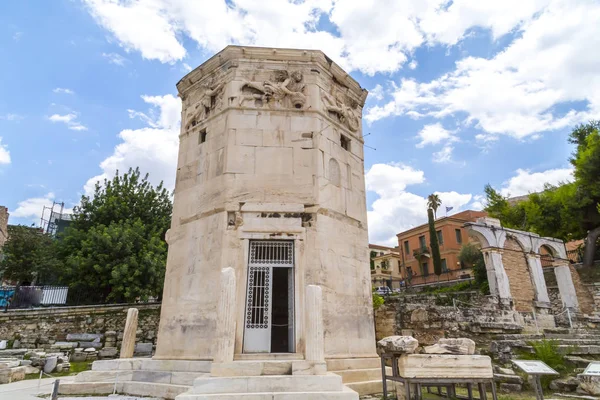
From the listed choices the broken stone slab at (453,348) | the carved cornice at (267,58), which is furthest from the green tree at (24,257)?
the broken stone slab at (453,348)

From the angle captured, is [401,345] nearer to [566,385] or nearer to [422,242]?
[566,385]

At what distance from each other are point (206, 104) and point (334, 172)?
4.15 m

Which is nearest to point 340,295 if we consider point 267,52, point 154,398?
point 154,398

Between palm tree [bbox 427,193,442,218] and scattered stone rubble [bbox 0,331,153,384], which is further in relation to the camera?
palm tree [bbox 427,193,442,218]

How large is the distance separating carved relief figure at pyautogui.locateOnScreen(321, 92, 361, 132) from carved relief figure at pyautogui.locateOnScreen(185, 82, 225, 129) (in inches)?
113

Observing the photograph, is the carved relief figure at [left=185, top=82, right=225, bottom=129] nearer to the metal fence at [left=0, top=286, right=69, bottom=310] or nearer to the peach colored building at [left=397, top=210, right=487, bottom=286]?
the metal fence at [left=0, top=286, right=69, bottom=310]

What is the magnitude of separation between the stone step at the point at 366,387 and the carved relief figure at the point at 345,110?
6.71 m

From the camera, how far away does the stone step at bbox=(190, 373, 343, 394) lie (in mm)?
5691

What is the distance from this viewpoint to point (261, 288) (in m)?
8.03

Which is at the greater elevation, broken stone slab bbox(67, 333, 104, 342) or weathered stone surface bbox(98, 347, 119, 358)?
broken stone slab bbox(67, 333, 104, 342)

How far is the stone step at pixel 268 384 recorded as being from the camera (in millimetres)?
5691

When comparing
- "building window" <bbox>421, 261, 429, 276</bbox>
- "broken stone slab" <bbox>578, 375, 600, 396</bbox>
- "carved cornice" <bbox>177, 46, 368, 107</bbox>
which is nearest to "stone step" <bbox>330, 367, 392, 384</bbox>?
"broken stone slab" <bbox>578, 375, 600, 396</bbox>

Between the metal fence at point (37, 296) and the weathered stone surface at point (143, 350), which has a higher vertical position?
the metal fence at point (37, 296)

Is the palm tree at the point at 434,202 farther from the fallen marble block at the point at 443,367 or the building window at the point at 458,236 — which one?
the fallen marble block at the point at 443,367
